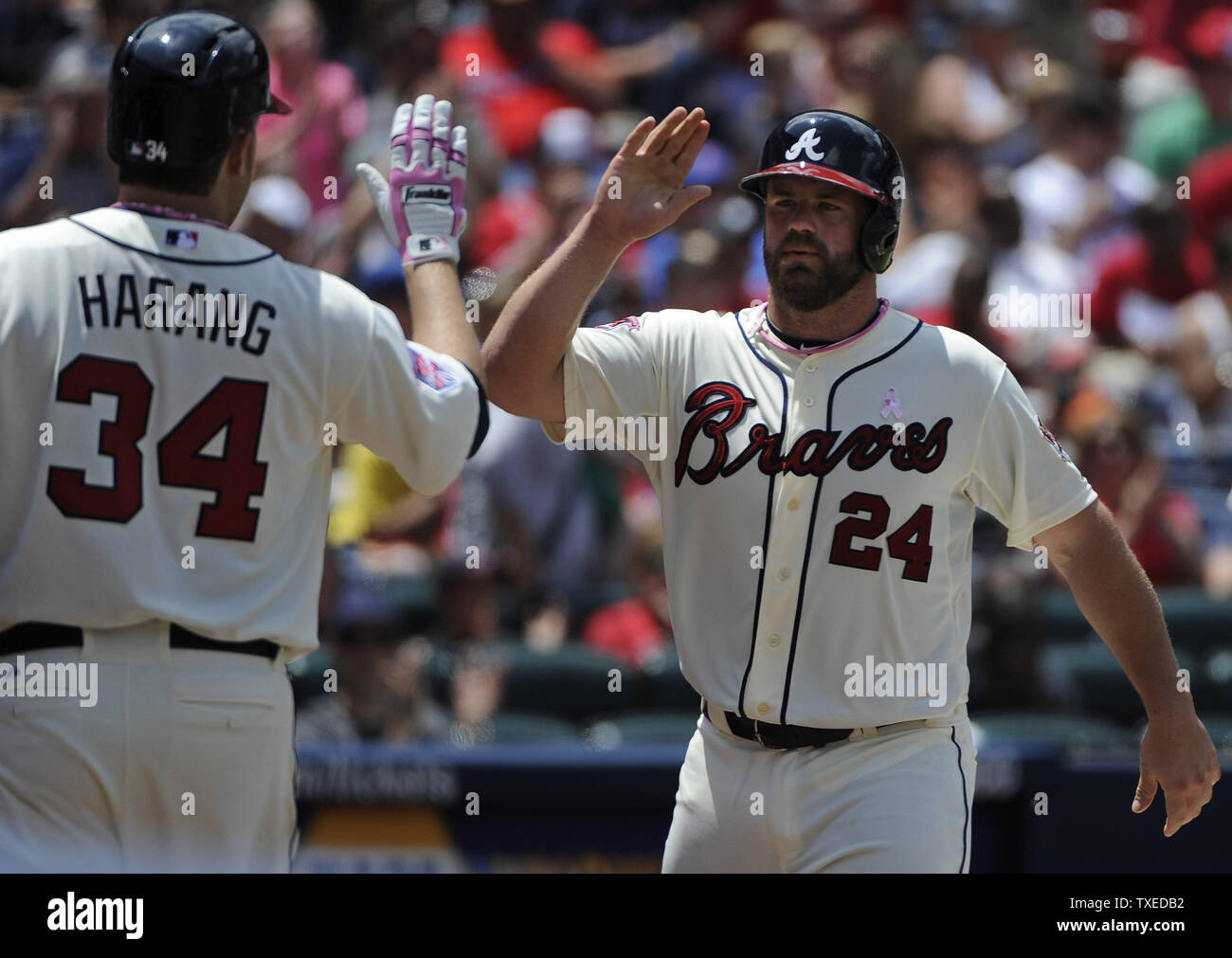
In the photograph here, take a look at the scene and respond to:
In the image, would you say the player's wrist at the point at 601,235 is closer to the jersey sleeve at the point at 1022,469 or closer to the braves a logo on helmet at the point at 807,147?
the braves a logo on helmet at the point at 807,147

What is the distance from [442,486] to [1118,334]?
6.15 m

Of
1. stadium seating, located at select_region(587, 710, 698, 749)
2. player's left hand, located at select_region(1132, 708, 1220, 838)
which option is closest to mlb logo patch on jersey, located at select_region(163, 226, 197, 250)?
player's left hand, located at select_region(1132, 708, 1220, 838)

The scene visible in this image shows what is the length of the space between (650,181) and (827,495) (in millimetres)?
762

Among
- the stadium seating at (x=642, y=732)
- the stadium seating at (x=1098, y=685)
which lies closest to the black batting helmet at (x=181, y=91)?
the stadium seating at (x=642, y=732)

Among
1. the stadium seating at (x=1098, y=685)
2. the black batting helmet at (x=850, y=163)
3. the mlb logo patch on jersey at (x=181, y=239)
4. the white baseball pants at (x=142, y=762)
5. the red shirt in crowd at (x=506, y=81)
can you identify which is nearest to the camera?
the white baseball pants at (x=142, y=762)

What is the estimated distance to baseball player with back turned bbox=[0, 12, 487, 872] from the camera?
2.90m

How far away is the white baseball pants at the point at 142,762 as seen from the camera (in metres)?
2.88

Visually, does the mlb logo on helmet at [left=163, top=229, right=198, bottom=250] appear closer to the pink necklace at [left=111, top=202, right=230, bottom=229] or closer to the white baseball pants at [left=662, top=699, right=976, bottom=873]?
the pink necklace at [left=111, top=202, right=230, bottom=229]

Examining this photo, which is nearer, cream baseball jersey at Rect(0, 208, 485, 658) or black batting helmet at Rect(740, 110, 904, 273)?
cream baseball jersey at Rect(0, 208, 485, 658)

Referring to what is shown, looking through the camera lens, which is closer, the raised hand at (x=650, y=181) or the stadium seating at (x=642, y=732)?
the raised hand at (x=650, y=181)

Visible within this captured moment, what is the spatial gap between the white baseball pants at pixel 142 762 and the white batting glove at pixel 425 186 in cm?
96

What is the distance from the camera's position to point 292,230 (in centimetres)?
799

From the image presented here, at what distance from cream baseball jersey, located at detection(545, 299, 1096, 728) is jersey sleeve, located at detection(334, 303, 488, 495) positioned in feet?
2.05

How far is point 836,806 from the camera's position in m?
3.66
